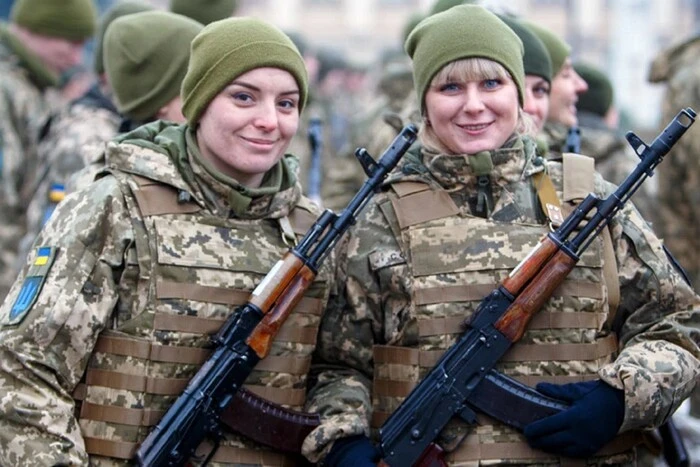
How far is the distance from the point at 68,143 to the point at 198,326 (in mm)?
2836

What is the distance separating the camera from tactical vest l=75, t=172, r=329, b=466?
162 inches

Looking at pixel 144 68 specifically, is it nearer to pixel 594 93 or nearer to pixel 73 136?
pixel 73 136

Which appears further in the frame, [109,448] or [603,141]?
[603,141]

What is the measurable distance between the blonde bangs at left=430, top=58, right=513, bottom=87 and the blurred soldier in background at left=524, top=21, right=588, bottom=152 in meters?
1.87

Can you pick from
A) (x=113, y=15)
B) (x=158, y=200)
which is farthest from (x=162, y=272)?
(x=113, y=15)

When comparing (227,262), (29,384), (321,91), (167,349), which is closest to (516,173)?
(227,262)

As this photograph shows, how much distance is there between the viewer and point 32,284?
13.4 feet

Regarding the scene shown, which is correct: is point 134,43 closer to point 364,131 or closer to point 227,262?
point 227,262

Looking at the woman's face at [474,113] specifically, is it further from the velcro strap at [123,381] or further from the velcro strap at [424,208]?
the velcro strap at [123,381]

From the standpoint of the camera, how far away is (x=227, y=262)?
4242 millimetres

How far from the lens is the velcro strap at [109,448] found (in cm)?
411

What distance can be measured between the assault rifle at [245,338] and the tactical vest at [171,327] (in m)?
0.07

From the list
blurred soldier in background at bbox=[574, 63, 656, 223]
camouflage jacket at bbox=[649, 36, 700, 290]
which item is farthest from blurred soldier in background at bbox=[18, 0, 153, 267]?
camouflage jacket at bbox=[649, 36, 700, 290]

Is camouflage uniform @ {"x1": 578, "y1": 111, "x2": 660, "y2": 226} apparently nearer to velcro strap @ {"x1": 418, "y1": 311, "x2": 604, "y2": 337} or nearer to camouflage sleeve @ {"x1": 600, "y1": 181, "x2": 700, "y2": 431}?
camouflage sleeve @ {"x1": 600, "y1": 181, "x2": 700, "y2": 431}
